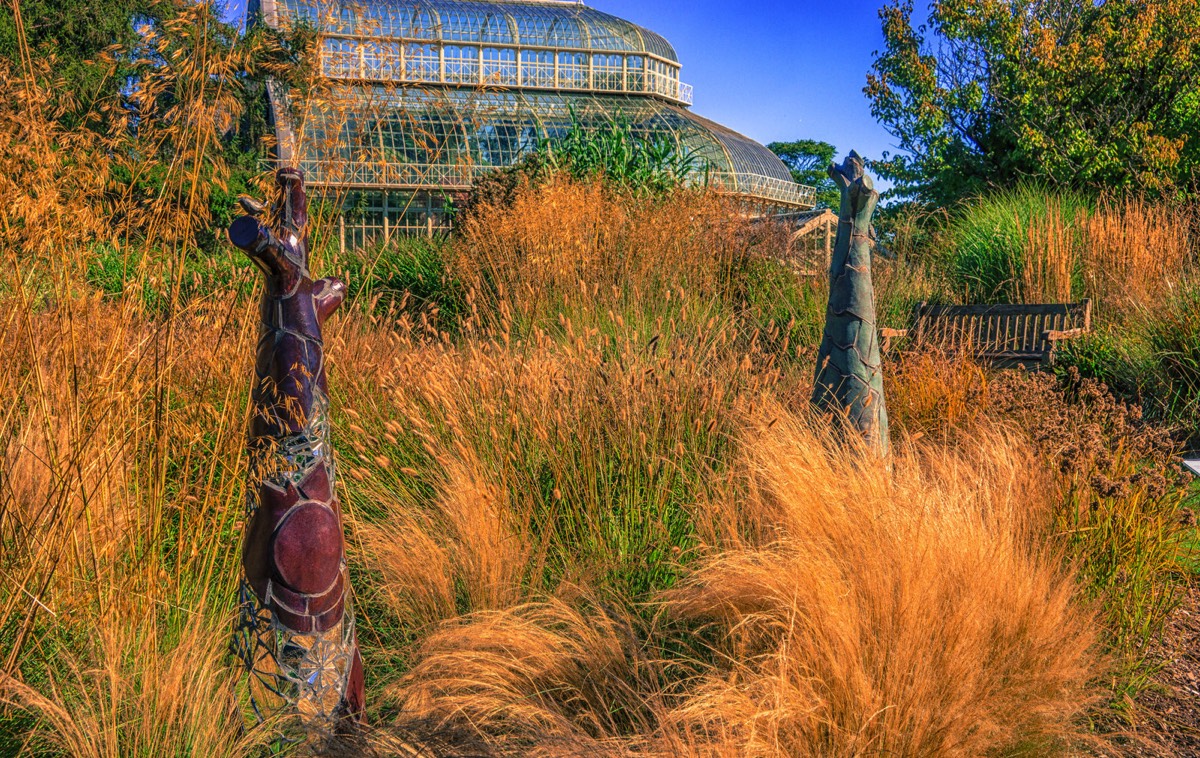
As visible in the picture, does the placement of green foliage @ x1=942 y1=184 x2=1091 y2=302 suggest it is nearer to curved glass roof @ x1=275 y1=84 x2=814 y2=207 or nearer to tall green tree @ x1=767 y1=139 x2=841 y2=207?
curved glass roof @ x1=275 y1=84 x2=814 y2=207

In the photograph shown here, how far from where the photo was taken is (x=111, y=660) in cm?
197

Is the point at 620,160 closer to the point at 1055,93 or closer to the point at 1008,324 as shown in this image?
the point at 1008,324

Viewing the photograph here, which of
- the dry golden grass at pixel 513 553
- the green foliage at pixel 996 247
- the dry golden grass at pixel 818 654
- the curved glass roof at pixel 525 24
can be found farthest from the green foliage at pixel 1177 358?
the curved glass roof at pixel 525 24

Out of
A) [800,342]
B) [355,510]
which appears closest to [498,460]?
[355,510]

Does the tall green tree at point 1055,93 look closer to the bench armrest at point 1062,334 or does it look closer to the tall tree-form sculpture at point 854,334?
the bench armrest at point 1062,334

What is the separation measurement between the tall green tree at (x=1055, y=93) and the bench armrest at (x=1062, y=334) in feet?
23.4

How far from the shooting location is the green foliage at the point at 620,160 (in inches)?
363

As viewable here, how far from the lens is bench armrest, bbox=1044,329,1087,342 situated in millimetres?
6343

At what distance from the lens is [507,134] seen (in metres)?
26.8

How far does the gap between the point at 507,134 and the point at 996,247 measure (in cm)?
2037

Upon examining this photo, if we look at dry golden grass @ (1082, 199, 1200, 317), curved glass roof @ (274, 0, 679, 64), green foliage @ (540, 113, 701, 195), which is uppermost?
curved glass roof @ (274, 0, 679, 64)

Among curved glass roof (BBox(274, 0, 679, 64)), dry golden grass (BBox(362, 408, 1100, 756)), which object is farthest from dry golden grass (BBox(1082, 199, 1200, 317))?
curved glass roof (BBox(274, 0, 679, 64))

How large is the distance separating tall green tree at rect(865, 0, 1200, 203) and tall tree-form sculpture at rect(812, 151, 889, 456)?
1053 centimetres

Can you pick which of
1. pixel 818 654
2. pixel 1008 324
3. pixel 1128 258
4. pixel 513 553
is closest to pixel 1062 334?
pixel 1008 324
